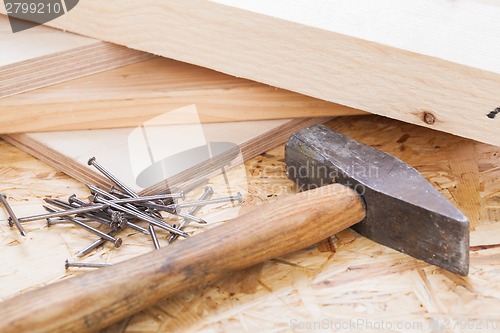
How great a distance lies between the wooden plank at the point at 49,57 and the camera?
8.63ft

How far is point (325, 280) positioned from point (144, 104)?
3.57 feet

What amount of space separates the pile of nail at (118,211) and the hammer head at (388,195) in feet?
1.00

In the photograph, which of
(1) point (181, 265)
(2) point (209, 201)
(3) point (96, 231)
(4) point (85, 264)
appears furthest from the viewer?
(2) point (209, 201)

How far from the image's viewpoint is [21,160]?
2.66 meters

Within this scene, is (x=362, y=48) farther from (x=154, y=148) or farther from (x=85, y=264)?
(x=85, y=264)

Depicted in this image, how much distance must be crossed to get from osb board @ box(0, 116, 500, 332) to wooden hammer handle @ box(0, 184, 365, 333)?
10cm

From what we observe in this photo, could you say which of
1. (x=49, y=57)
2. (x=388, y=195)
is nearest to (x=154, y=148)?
(x=49, y=57)

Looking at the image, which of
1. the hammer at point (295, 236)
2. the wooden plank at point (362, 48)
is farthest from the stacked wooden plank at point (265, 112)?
the hammer at point (295, 236)

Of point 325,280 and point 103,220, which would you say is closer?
point 325,280

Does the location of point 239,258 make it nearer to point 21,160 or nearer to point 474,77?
point 474,77

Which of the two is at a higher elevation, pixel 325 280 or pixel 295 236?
pixel 295 236

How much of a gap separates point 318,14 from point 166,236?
0.92 metres

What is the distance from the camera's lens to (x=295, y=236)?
1.95 m

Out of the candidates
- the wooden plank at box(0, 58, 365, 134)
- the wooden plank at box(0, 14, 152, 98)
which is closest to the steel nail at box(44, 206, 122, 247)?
the wooden plank at box(0, 58, 365, 134)
